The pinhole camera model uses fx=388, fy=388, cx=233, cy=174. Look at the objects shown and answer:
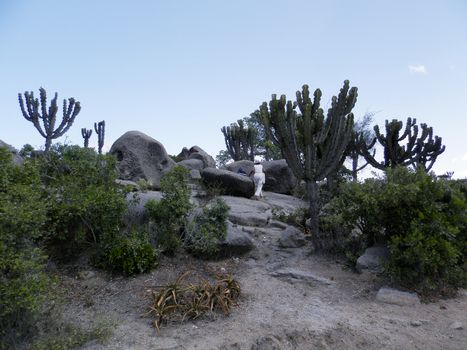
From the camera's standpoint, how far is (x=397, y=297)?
5.70 meters

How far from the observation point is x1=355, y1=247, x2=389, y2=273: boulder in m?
6.73

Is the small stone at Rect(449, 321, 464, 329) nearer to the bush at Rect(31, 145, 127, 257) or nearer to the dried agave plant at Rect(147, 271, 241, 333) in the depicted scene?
the dried agave plant at Rect(147, 271, 241, 333)

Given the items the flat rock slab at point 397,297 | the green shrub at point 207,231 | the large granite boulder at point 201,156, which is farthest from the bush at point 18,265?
the large granite boulder at point 201,156

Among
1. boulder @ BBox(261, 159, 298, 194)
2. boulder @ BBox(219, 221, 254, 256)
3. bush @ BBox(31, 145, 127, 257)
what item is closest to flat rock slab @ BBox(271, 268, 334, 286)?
boulder @ BBox(219, 221, 254, 256)

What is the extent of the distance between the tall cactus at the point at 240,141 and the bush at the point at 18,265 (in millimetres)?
19533

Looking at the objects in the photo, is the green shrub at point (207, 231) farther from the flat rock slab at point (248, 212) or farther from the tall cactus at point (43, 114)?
the tall cactus at point (43, 114)

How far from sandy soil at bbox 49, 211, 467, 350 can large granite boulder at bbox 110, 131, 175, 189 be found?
600cm

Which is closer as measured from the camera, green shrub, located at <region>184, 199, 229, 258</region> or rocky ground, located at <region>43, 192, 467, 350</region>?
rocky ground, located at <region>43, 192, 467, 350</region>

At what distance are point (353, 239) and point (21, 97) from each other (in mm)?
14225

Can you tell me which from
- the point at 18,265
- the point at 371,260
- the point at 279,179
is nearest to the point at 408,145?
the point at 279,179

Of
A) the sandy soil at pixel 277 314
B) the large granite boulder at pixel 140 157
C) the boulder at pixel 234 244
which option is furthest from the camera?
the large granite boulder at pixel 140 157

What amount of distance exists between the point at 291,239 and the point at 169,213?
2830 millimetres

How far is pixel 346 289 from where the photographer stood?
20.2ft

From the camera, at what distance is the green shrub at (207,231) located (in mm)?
6816
